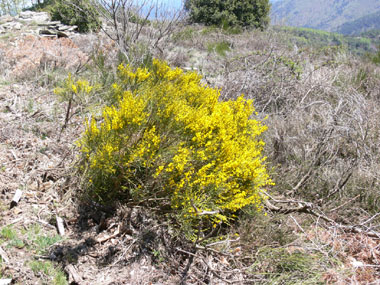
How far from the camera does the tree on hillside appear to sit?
47.2 feet

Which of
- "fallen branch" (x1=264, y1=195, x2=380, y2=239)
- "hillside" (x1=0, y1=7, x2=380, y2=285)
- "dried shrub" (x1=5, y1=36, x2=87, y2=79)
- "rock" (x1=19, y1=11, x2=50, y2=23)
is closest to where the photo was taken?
"hillside" (x1=0, y1=7, x2=380, y2=285)

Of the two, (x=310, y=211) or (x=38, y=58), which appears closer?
(x=310, y=211)

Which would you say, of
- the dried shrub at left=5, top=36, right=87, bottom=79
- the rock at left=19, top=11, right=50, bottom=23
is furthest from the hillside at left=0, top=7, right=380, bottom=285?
the rock at left=19, top=11, right=50, bottom=23

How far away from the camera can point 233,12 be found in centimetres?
1516

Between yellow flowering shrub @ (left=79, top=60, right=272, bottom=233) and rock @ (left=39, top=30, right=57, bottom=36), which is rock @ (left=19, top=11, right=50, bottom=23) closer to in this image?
rock @ (left=39, top=30, right=57, bottom=36)

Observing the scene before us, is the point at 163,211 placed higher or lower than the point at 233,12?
lower

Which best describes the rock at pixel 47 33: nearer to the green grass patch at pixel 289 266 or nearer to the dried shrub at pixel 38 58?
the dried shrub at pixel 38 58

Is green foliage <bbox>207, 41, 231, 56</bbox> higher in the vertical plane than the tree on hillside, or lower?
lower

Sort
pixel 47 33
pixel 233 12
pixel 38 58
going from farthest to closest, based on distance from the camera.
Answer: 1. pixel 233 12
2. pixel 47 33
3. pixel 38 58

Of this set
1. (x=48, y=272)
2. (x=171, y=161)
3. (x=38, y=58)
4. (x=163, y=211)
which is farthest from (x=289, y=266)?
(x=38, y=58)

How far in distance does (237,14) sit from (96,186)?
51.0ft

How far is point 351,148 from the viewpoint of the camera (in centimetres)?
391

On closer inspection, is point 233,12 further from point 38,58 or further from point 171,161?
point 171,161

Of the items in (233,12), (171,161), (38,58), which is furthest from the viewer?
(233,12)
